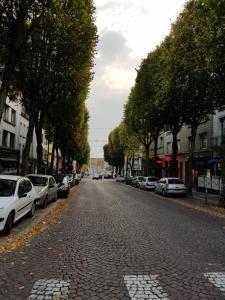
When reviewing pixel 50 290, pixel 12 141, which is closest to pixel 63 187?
pixel 12 141

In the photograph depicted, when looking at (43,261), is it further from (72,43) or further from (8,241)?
(72,43)

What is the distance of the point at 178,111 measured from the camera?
29500 mm

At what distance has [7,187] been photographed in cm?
1196

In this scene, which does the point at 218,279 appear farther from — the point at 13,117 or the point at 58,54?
the point at 13,117

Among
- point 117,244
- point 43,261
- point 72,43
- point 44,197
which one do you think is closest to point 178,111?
point 72,43

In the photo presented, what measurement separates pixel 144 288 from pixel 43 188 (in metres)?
12.8

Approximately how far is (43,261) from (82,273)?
1.18 meters

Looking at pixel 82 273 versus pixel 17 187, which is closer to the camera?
pixel 82 273

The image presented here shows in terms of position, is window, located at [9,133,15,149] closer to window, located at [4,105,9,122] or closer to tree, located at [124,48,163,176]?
window, located at [4,105,9,122]

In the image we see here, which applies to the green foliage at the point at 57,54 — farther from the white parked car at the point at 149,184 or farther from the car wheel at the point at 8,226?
the white parked car at the point at 149,184

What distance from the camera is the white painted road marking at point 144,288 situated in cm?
539

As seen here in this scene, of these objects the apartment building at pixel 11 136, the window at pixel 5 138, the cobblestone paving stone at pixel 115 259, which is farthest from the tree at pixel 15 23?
the window at pixel 5 138

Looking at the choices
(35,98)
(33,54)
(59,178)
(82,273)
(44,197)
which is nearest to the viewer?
(82,273)

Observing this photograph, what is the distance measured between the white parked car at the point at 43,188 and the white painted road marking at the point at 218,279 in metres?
11.5
